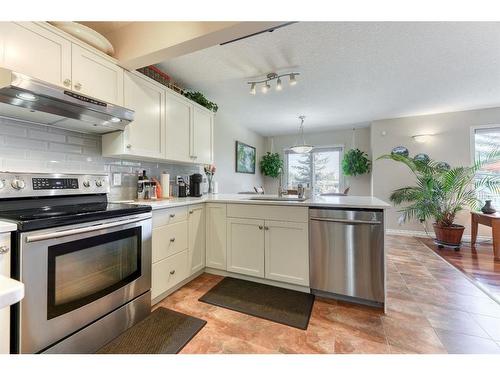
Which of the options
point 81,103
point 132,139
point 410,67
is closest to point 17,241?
point 81,103

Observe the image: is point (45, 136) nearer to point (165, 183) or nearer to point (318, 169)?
point (165, 183)

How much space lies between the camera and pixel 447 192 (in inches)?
Result: 149

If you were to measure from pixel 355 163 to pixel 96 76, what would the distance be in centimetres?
487

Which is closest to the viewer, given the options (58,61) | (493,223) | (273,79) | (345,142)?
(58,61)

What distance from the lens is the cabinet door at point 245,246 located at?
2248 mm

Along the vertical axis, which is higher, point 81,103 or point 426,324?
point 81,103

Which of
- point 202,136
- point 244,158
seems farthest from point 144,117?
point 244,158

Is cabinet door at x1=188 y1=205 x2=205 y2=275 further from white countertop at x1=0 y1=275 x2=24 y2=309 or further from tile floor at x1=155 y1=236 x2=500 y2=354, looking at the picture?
white countertop at x1=0 y1=275 x2=24 y2=309

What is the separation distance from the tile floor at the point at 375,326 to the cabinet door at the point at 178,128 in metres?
1.44

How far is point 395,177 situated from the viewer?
15.1 ft

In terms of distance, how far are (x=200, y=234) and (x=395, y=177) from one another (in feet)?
14.0

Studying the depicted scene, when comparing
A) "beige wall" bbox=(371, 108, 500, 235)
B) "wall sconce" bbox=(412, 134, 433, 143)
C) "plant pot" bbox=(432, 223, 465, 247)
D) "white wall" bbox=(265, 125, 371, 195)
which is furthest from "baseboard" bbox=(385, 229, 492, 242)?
"wall sconce" bbox=(412, 134, 433, 143)
